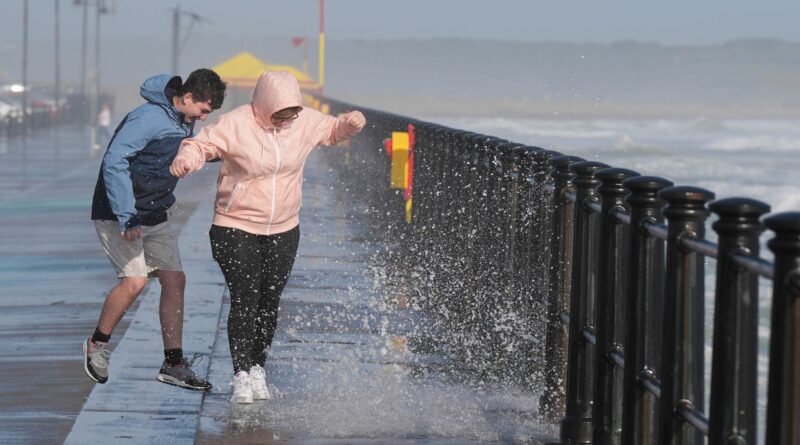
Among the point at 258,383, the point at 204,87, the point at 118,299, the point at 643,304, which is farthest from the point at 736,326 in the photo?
the point at 118,299

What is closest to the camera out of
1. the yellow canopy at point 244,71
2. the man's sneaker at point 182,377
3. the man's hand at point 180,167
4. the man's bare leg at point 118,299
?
the man's hand at point 180,167

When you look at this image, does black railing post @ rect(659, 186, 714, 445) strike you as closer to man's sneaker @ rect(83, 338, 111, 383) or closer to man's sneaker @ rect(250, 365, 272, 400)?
man's sneaker @ rect(250, 365, 272, 400)

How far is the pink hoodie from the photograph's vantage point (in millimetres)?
7480

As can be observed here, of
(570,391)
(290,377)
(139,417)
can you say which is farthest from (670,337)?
(290,377)

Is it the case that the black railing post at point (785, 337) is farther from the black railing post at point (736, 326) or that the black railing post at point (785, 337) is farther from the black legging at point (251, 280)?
the black legging at point (251, 280)

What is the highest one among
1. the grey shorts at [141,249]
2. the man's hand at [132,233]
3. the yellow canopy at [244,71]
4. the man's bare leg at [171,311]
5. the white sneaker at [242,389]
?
the yellow canopy at [244,71]

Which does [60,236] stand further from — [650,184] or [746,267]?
[746,267]

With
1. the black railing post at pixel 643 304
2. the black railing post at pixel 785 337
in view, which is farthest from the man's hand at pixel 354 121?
the black railing post at pixel 785 337

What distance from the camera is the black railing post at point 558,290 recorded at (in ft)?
24.1

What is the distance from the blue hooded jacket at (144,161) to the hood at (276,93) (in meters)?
Answer: 0.52

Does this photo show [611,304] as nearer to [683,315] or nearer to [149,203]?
[683,315]

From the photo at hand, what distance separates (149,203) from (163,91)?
54cm

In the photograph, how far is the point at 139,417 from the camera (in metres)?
7.36

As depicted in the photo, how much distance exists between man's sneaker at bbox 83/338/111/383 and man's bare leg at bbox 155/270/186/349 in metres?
0.31
